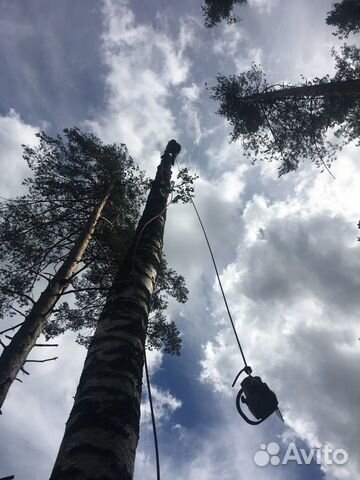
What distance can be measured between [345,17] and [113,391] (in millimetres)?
13802

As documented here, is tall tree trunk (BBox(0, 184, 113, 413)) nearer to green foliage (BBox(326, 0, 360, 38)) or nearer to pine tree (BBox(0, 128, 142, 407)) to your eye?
pine tree (BBox(0, 128, 142, 407))

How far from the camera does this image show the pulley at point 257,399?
129 inches

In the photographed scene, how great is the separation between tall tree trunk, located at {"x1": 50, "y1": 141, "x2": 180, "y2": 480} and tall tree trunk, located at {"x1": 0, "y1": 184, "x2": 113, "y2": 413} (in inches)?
127

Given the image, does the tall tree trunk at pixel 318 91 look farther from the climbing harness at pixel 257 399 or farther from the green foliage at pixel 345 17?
the climbing harness at pixel 257 399

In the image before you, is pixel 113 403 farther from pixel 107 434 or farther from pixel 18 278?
pixel 18 278

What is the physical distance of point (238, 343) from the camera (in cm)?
400

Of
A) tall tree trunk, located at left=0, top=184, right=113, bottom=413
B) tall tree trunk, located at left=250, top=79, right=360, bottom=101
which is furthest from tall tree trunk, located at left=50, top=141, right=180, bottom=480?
tall tree trunk, located at left=250, top=79, right=360, bottom=101

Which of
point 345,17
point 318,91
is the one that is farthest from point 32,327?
point 345,17

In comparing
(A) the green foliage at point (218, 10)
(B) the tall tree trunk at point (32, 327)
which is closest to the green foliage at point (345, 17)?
(A) the green foliage at point (218, 10)

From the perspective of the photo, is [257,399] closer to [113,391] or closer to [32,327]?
[113,391]

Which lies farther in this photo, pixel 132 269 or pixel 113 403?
pixel 132 269

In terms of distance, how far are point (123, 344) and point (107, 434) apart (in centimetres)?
75

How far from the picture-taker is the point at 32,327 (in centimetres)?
578

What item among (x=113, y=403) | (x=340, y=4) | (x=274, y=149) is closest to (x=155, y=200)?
(x=113, y=403)
